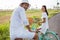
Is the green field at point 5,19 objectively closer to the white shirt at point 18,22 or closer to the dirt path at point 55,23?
the dirt path at point 55,23

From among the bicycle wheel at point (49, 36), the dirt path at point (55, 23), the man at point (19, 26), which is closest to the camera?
the man at point (19, 26)

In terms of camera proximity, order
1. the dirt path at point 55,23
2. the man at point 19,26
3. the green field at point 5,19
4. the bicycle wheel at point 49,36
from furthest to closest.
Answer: the dirt path at point 55,23
the green field at point 5,19
the bicycle wheel at point 49,36
the man at point 19,26

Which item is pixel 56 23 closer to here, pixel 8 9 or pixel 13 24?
pixel 8 9

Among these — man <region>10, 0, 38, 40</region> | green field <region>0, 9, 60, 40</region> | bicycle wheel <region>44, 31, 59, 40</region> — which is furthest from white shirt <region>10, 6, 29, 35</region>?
green field <region>0, 9, 60, 40</region>

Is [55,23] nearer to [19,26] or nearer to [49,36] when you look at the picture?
[49,36]

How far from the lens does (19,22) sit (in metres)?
3.95

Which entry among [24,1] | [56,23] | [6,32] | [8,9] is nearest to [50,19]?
[56,23]

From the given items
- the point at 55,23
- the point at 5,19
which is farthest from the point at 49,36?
the point at 55,23

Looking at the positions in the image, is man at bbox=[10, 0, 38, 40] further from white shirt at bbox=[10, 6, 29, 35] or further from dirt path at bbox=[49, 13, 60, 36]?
dirt path at bbox=[49, 13, 60, 36]

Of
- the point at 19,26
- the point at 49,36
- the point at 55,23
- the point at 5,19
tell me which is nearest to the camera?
the point at 19,26

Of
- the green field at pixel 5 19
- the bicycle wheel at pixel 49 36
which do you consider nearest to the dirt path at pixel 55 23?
the green field at pixel 5 19

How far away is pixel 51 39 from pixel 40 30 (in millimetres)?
524

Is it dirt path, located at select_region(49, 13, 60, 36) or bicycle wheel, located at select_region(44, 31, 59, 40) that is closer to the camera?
bicycle wheel, located at select_region(44, 31, 59, 40)

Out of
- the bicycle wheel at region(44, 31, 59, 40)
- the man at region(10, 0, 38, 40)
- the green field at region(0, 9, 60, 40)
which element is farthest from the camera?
the green field at region(0, 9, 60, 40)
